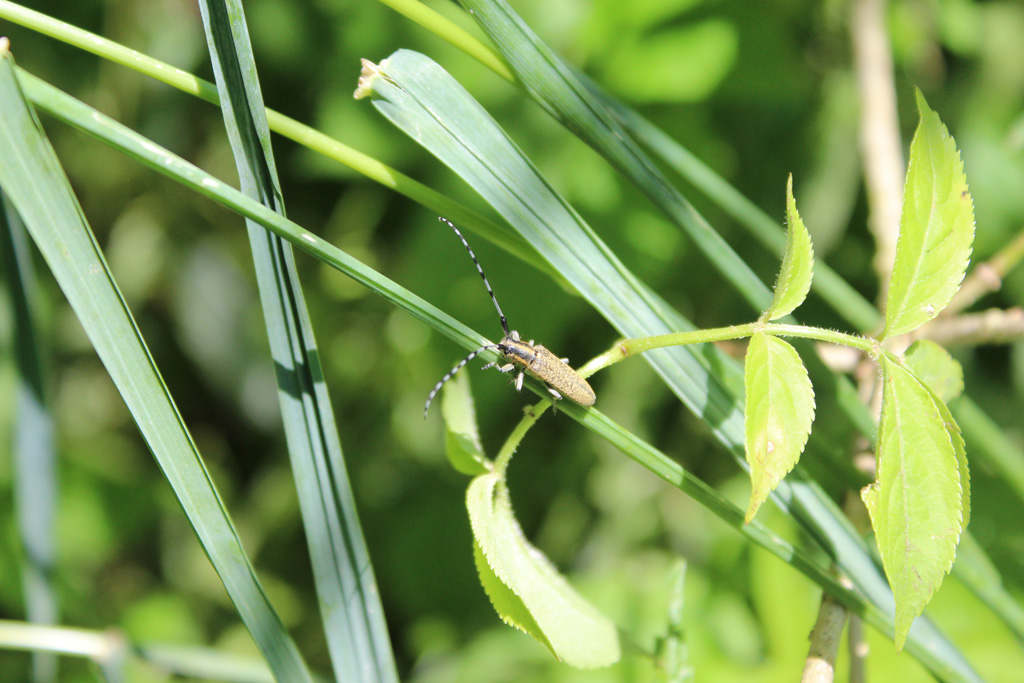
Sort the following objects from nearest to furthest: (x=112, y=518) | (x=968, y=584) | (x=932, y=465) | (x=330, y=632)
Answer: (x=932, y=465), (x=330, y=632), (x=968, y=584), (x=112, y=518)

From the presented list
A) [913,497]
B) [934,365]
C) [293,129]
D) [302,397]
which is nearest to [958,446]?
[913,497]

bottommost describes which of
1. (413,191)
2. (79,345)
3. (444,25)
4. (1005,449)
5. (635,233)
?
(1005,449)

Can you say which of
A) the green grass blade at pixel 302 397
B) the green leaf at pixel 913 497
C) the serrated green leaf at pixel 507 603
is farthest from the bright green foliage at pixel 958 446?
the green grass blade at pixel 302 397

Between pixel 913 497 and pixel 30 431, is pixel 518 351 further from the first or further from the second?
pixel 30 431

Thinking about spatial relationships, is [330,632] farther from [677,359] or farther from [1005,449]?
[1005,449]

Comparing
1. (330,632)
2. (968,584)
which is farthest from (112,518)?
(968,584)

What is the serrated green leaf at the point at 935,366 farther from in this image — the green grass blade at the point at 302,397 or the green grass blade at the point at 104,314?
the green grass blade at the point at 104,314
